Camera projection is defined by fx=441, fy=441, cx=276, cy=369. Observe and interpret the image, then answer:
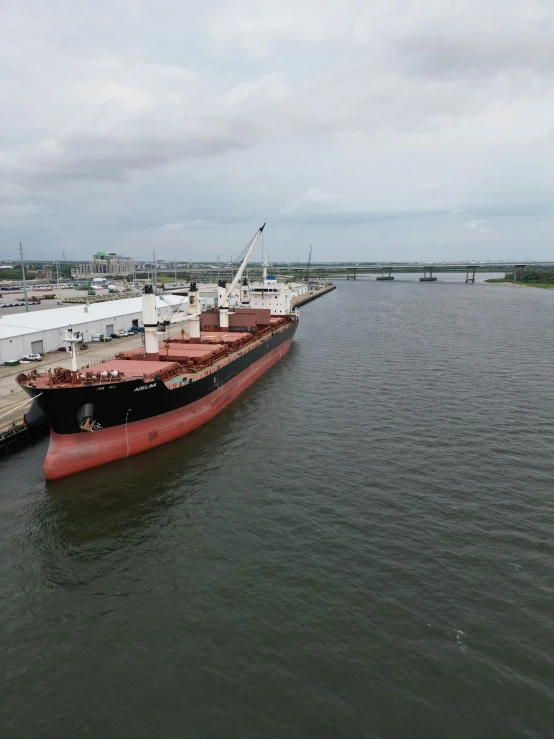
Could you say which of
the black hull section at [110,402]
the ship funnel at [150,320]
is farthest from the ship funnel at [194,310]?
the black hull section at [110,402]

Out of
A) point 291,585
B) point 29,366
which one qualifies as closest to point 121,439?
point 291,585

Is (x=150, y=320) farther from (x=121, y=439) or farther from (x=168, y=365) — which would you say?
(x=121, y=439)

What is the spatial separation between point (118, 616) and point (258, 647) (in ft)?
15.3

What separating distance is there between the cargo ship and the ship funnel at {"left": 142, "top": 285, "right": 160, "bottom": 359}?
0.07 meters

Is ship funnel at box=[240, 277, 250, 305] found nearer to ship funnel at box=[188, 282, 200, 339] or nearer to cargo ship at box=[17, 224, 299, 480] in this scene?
cargo ship at box=[17, 224, 299, 480]

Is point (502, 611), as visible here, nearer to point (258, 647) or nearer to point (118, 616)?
point (258, 647)

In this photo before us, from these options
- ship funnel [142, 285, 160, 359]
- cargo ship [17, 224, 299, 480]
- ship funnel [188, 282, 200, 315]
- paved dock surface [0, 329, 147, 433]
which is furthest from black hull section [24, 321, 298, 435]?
ship funnel [188, 282, 200, 315]

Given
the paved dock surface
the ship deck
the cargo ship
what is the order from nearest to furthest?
the cargo ship
the ship deck
the paved dock surface

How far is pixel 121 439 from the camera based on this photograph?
24.6 m

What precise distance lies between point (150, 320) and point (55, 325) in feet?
69.6

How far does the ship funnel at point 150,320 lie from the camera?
29.6m

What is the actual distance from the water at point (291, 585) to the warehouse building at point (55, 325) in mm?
17034

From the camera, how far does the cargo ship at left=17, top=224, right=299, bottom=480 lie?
2259 centimetres

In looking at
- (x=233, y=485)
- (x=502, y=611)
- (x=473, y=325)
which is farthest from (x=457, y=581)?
(x=473, y=325)
